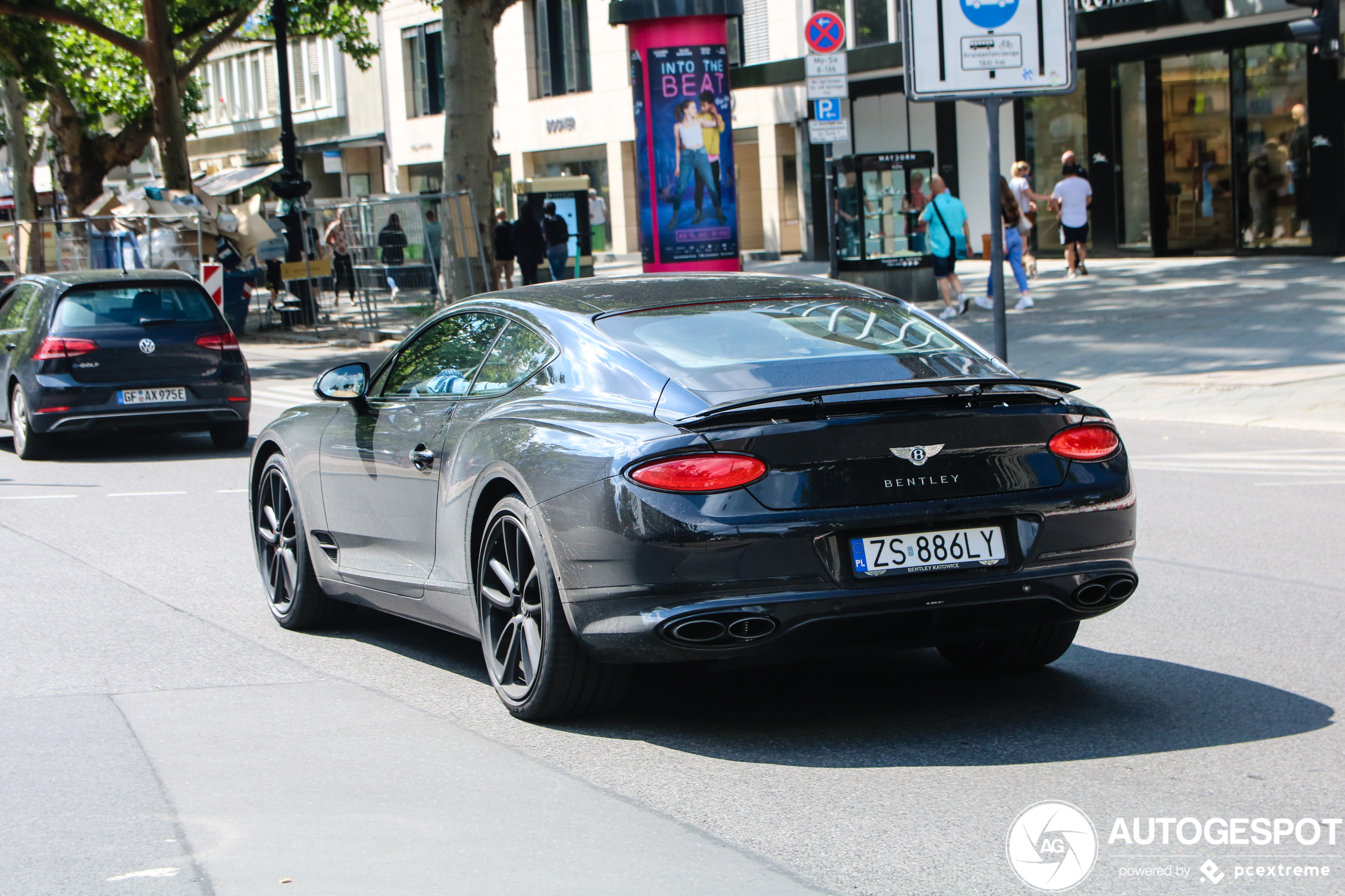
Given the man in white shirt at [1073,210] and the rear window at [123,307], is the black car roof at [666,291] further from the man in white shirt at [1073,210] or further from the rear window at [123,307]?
the man in white shirt at [1073,210]

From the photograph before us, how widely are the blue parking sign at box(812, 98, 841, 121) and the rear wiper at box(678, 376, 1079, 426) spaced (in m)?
12.8

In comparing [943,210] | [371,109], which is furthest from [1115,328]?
[371,109]

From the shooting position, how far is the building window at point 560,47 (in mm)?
44062

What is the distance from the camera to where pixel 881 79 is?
3303cm

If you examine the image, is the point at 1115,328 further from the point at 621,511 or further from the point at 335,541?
the point at 621,511

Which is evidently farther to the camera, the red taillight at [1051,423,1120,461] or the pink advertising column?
the pink advertising column

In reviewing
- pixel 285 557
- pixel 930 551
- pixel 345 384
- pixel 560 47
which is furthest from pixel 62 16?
pixel 930 551

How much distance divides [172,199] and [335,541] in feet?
76.9

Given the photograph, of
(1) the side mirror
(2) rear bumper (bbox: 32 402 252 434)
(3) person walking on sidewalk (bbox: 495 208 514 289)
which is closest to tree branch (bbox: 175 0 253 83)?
(3) person walking on sidewalk (bbox: 495 208 514 289)

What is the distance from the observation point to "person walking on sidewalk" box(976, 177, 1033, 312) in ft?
69.4

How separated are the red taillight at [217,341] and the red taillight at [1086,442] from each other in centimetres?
1009

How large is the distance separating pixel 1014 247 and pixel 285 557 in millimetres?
15960

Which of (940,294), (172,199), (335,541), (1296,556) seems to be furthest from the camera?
(172,199)

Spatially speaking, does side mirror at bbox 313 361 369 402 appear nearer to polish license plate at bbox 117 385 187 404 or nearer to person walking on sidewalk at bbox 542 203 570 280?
polish license plate at bbox 117 385 187 404
